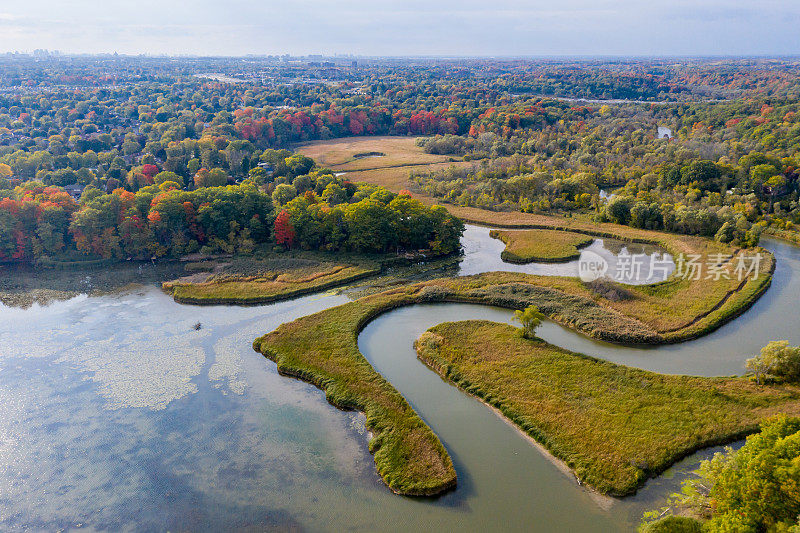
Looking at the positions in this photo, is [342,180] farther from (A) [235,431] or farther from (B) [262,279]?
(A) [235,431]

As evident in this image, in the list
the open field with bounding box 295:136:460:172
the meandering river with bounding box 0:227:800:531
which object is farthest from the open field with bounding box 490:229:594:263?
the open field with bounding box 295:136:460:172

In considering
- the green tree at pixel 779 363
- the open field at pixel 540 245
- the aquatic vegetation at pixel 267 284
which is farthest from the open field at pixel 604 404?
the open field at pixel 540 245

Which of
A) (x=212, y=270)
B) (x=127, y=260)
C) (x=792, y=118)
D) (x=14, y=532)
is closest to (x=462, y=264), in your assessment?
(x=212, y=270)

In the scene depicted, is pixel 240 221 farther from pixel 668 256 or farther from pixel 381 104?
pixel 381 104

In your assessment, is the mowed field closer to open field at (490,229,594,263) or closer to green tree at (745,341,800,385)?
open field at (490,229,594,263)

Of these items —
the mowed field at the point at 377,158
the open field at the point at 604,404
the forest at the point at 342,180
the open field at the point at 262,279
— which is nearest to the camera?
the open field at the point at 604,404

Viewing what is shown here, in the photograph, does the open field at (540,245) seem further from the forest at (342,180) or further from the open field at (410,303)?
the forest at (342,180)
